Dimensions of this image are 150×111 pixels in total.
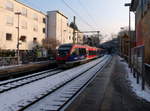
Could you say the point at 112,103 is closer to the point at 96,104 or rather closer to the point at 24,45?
the point at 96,104

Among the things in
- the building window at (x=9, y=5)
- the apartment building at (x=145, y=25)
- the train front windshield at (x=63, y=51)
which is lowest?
the train front windshield at (x=63, y=51)

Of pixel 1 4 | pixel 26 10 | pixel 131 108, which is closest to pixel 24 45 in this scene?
pixel 26 10

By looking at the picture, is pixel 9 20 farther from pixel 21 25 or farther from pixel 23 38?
pixel 23 38

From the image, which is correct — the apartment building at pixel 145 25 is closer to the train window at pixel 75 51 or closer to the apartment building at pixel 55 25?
the train window at pixel 75 51

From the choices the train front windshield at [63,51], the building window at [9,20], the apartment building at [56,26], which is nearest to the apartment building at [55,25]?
the apartment building at [56,26]

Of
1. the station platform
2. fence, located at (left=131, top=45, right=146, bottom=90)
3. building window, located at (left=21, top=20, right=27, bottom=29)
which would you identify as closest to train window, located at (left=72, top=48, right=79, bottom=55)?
fence, located at (left=131, top=45, right=146, bottom=90)

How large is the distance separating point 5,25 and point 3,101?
3534cm

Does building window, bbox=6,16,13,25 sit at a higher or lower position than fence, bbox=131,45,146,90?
higher

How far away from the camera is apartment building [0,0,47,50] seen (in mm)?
41656

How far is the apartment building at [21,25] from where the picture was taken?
41656 mm

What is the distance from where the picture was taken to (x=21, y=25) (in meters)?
47.3

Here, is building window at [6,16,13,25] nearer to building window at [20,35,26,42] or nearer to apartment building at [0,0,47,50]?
apartment building at [0,0,47,50]

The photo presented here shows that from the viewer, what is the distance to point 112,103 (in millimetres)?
8688

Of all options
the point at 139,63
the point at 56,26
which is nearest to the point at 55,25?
the point at 56,26
